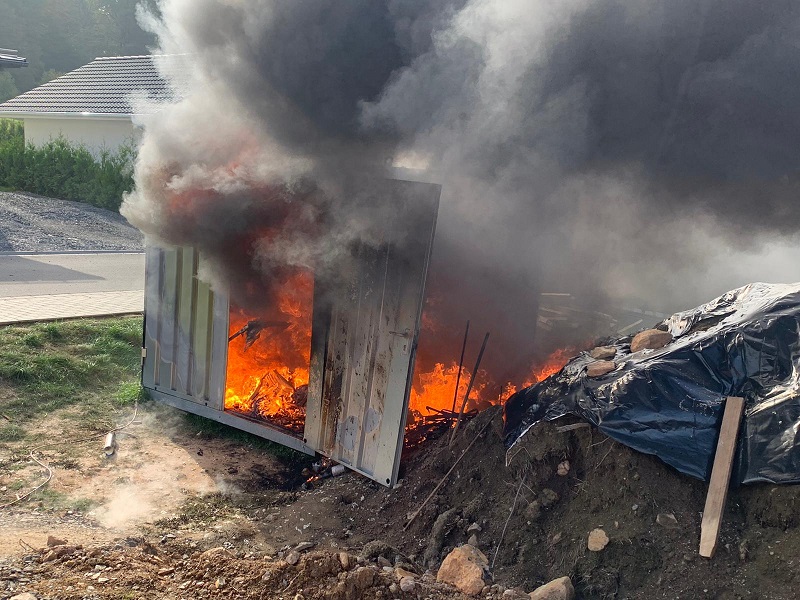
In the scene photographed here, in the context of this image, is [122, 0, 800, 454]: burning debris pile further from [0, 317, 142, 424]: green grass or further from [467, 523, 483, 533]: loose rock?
[0, 317, 142, 424]: green grass

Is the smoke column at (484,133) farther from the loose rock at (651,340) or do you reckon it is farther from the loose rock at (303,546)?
the loose rock at (303,546)

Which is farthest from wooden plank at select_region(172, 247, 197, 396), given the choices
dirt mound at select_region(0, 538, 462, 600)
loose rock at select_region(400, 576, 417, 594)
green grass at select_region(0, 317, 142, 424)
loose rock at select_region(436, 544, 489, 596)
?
loose rock at select_region(400, 576, 417, 594)

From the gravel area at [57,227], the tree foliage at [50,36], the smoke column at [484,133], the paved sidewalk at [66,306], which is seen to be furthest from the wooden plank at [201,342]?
the tree foliage at [50,36]

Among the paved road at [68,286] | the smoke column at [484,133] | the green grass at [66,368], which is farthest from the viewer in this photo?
the paved road at [68,286]

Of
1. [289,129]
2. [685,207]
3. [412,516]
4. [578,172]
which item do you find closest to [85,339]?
[289,129]

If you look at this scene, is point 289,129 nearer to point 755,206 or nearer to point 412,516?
point 412,516

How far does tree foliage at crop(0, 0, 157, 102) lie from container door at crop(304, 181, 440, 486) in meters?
39.2

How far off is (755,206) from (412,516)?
Result: 3.73m

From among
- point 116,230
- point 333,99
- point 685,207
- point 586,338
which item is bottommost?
point 116,230

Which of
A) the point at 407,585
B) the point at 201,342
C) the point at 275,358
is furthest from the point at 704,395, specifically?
the point at 201,342

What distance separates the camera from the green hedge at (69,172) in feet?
72.4

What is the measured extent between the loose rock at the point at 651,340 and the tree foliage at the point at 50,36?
40.7 meters

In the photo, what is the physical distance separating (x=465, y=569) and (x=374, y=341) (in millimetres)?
A: 2062

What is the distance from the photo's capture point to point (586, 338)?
772 centimetres
